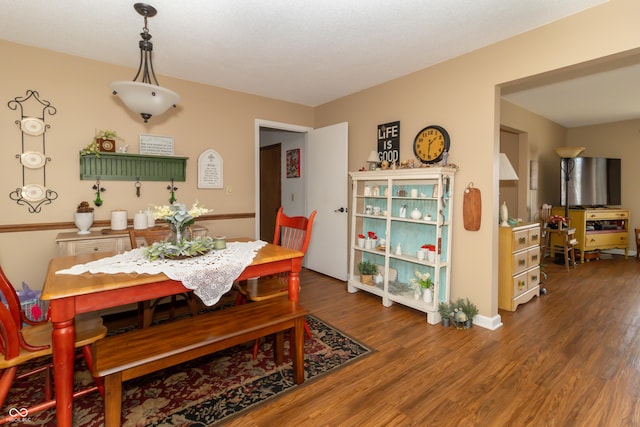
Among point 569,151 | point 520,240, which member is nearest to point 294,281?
point 520,240

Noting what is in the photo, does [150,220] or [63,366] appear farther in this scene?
[150,220]

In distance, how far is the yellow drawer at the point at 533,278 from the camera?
11.0ft

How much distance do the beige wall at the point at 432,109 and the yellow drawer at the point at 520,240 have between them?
0.54 meters

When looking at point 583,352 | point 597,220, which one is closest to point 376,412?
point 583,352

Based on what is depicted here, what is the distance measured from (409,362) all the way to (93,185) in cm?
315

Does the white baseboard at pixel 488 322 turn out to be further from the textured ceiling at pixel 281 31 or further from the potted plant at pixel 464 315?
the textured ceiling at pixel 281 31

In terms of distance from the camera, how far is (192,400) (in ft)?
5.91

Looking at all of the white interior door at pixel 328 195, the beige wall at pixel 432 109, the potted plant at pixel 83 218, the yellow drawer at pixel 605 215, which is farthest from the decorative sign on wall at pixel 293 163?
the yellow drawer at pixel 605 215

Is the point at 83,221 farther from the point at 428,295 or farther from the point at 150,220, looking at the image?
the point at 428,295

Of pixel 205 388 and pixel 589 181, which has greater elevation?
pixel 589 181

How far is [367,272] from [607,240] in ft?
15.1

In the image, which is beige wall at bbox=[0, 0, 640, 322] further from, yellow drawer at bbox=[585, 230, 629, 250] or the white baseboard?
yellow drawer at bbox=[585, 230, 629, 250]

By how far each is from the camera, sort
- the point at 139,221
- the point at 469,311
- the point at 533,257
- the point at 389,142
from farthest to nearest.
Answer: the point at 389,142 → the point at 533,257 → the point at 139,221 → the point at 469,311

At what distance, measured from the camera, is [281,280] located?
268 centimetres
